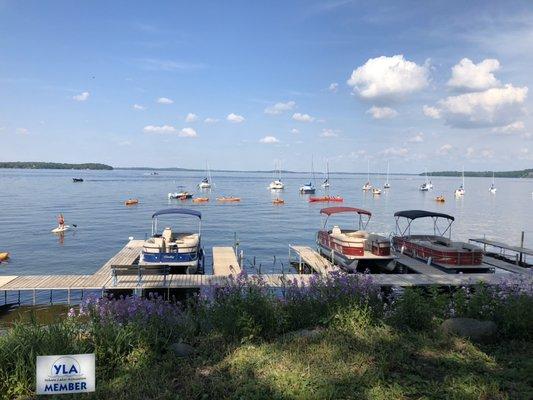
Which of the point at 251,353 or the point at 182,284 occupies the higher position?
the point at 251,353

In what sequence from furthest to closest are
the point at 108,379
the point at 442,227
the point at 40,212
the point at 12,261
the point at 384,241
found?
the point at 40,212, the point at 442,227, the point at 12,261, the point at 384,241, the point at 108,379

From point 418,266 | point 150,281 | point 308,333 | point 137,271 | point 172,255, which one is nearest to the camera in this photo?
point 308,333

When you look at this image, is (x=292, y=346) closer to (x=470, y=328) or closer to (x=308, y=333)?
(x=308, y=333)

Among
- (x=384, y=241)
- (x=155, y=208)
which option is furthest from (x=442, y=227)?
(x=155, y=208)

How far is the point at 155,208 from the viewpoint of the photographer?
7294cm

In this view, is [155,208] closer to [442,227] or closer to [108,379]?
[442,227]

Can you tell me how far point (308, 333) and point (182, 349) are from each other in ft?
7.28

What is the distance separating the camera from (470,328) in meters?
8.03

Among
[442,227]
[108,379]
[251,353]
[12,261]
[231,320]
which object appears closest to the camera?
[108,379]

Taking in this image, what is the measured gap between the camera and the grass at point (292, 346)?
235 inches

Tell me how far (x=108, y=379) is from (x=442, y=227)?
56.8 meters

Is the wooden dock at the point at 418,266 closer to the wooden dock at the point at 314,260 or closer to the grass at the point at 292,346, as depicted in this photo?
the wooden dock at the point at 314,260

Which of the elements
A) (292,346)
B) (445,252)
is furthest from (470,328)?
(445,252)

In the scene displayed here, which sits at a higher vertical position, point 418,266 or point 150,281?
point 150,281
